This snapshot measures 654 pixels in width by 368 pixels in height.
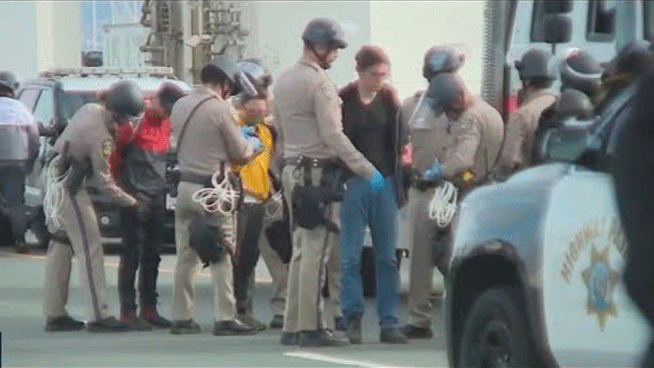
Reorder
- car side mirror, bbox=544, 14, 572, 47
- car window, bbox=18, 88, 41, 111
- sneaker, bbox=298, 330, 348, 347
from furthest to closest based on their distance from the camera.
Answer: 1. car window, bbox=18, 88, 41, 111
2. car side mirror, bbox=544, 14, 572, 47
3. sneaker, bbox=298, 330, 348, 347

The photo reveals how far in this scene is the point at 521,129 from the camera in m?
12.7

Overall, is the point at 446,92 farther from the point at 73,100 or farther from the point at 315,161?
the point at 73,100

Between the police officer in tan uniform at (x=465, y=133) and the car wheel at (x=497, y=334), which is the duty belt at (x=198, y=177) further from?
the car wheel at (x=497, y=334)

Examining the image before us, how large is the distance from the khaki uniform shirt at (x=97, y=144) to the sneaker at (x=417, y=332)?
203 centimetres

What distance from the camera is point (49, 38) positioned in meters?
37.5

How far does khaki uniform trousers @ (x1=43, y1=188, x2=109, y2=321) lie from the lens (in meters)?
13.6

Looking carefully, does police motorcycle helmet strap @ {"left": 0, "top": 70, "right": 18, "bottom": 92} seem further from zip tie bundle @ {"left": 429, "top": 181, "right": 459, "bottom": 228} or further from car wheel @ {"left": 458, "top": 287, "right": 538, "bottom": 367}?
car wheel @ {"left": 458, "top": 287, "right": 538, "bottom": 367}

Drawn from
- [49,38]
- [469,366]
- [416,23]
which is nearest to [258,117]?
[469,366]

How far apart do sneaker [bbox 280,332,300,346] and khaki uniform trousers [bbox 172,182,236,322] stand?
30.6 inches

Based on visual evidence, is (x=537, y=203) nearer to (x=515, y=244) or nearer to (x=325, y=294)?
(x=515, y=244)

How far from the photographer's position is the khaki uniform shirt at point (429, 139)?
13195mm

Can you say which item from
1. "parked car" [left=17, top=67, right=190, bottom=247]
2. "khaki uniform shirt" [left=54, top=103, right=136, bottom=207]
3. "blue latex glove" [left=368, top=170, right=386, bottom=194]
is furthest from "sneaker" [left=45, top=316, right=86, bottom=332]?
"parked car" [left=17, top=67, right=190, bottom=247]

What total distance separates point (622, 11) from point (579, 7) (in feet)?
1.69

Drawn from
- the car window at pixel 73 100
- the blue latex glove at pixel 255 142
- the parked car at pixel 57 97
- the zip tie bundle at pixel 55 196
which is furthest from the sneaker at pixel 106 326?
the car window at pixel 73 100
